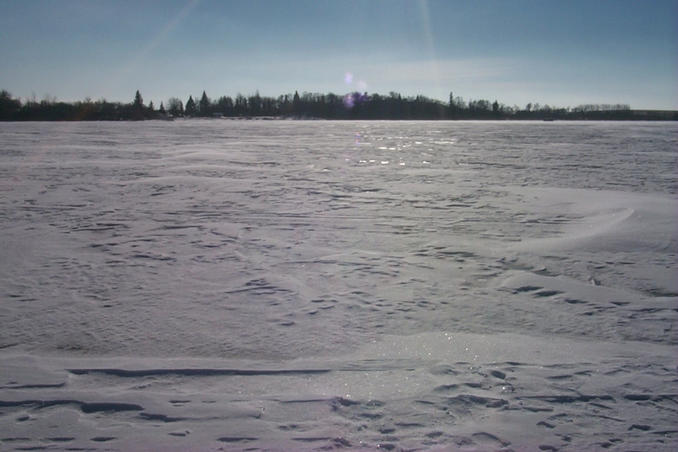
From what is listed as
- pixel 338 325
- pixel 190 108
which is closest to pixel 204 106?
pixel 190 108

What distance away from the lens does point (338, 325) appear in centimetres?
339

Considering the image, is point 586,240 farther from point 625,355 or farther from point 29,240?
point 29,240

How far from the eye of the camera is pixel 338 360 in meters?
2.93

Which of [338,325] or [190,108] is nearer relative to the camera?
[338,325]

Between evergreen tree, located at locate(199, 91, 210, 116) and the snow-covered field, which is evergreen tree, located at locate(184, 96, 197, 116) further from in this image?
the snow-covered field

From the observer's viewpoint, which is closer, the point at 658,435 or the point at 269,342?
the point at 658,435

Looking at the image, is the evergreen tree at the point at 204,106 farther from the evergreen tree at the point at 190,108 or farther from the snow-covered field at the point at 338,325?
the snow-covered field at the point at 338,325

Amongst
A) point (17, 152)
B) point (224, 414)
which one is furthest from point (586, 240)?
point (17, 152)

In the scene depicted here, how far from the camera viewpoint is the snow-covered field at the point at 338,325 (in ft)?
7.62

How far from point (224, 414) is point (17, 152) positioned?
55.9ft

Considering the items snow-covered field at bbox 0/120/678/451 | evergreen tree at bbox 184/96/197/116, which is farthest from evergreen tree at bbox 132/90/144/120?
snow-covered field at bbox 0/120/678/451

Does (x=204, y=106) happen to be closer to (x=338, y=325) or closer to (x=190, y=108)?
(x=190, y=108)

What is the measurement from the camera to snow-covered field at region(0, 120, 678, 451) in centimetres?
232

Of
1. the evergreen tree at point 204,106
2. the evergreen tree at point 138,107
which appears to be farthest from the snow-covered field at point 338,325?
the evergreen tree at point 204,106
